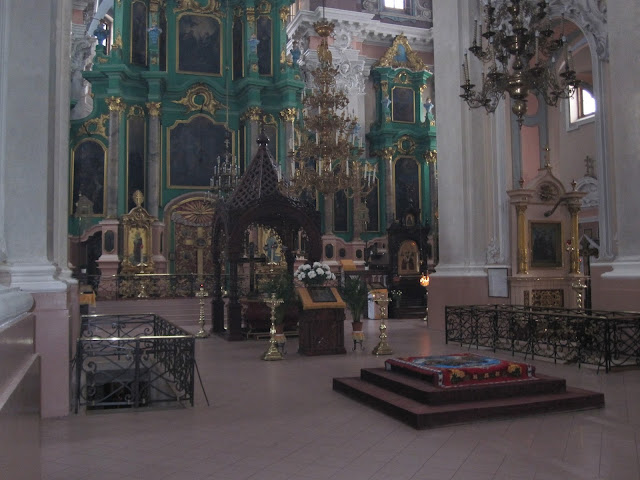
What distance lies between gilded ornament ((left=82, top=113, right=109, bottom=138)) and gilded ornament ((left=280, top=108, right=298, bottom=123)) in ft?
22.7

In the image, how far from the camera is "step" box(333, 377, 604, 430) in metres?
5.91

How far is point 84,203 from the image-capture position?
22938mm

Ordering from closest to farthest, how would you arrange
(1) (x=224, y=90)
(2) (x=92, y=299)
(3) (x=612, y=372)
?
1. (3) (x=612, y=372)
2. (2) (x=92, y=299)
3. (1) (x=224, y=90)

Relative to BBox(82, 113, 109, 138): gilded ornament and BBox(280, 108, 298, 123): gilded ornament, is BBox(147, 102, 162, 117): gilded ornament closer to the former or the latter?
BBox(82, 113, 109, 138): gilded ornament

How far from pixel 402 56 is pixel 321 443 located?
26645mm

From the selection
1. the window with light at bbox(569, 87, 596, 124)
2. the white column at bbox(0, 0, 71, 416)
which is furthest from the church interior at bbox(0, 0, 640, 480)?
the window with light at bbox(569, 87, 596, 124)

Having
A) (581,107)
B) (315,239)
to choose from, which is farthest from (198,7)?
(315,239)

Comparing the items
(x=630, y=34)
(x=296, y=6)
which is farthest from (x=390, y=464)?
(x=296, y=6)

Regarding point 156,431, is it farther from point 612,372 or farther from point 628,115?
point 628,115

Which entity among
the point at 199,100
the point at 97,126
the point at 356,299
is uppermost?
the point at 199,100

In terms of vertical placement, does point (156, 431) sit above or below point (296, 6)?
below

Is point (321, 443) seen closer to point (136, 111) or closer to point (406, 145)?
point (136, 111)

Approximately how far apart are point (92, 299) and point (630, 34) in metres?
13.5

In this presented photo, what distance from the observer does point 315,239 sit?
13766mm
